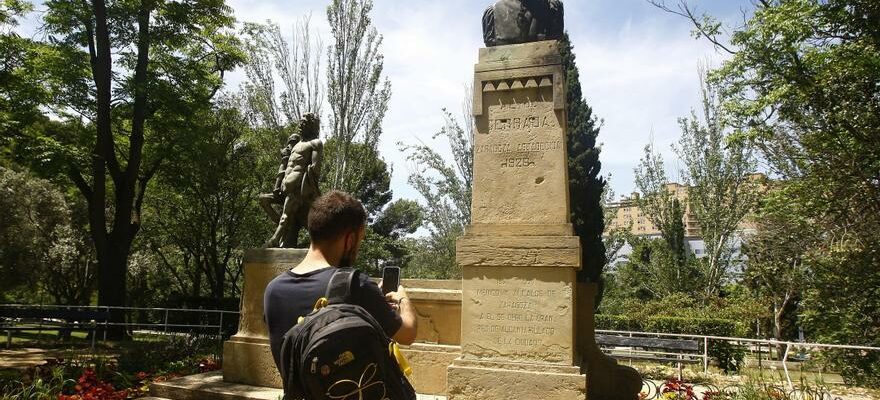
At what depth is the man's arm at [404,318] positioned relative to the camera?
7.59 feet

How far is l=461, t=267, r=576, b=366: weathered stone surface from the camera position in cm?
609

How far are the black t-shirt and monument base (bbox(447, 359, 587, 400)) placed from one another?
405 cm

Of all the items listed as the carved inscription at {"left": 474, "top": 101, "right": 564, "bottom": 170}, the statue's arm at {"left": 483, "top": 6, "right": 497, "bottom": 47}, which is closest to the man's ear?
the carved inscription at {"left": 474, "top": 101, "right": 564, "bottom": 170}

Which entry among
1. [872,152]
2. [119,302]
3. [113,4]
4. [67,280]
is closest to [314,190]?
[872,152]

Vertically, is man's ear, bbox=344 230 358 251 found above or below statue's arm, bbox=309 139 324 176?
below

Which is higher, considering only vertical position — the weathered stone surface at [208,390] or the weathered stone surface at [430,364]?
the weathered stone surface at [430,364]

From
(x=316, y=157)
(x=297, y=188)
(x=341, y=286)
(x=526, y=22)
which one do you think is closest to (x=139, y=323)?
(x=297, y=188)

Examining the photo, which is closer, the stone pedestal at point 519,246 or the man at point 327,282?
the man at point 327,282

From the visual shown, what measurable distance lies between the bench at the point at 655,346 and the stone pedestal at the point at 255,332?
719cm

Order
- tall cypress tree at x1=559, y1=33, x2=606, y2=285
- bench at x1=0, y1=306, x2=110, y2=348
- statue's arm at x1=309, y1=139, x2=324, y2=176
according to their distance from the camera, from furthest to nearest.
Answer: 1. tall cypress tree at x1=559, y1=33, x2=606, y2=285
2. bench at x1=0, y1=306, x2=110, y2=348
3. statue's arm at x1=309, y1=139, x2=324, y2=176

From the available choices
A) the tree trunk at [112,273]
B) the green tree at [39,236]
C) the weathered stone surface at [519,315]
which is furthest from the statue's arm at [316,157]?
the green tree at [39,236]

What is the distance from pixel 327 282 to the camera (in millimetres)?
2285

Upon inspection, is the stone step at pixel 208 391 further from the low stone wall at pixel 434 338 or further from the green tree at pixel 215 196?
the green tree at pixel 215 196

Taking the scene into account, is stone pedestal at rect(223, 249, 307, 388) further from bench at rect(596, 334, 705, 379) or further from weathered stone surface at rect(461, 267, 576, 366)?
bench at rect(596, 334, 705, 379)
